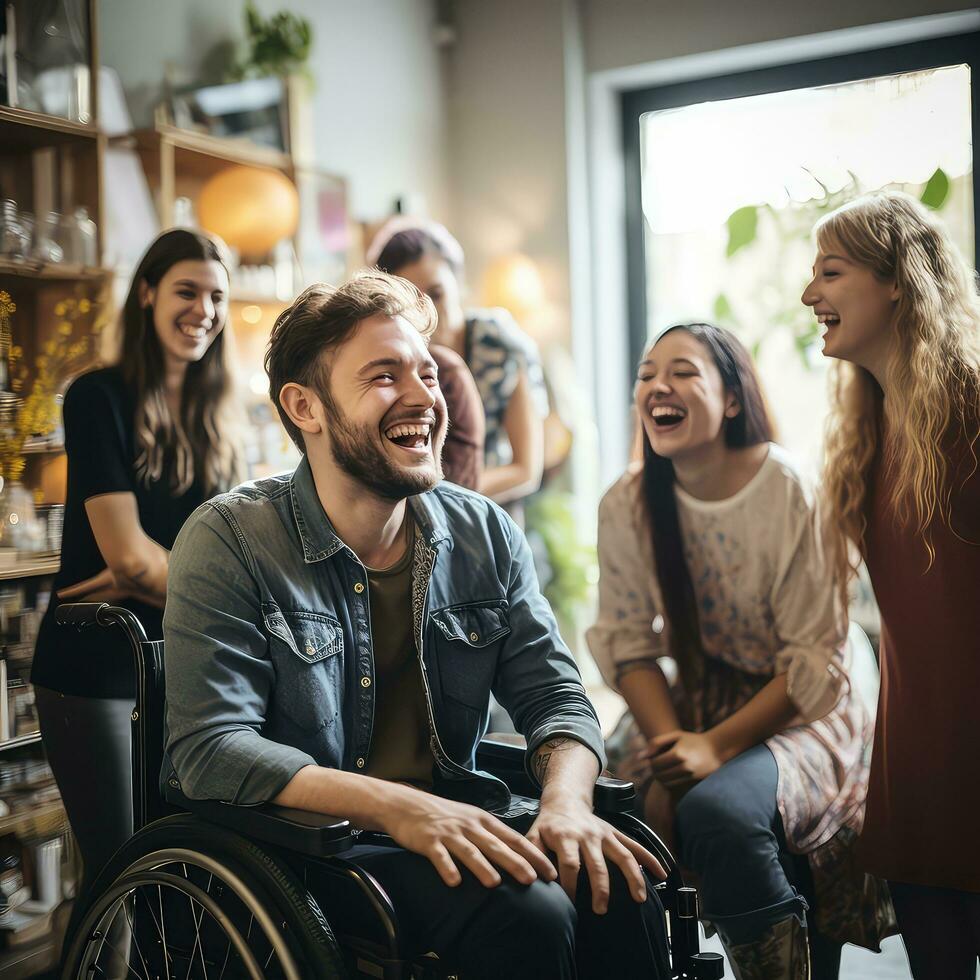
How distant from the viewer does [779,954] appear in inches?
74.7

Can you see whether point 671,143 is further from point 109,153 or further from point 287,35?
point 109,153

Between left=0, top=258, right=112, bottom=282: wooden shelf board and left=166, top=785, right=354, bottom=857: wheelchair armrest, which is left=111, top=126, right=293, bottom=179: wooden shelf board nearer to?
left=0, top=258, right=112, bottom=282: wooden shelf board

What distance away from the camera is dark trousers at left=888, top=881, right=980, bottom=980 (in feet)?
6.34

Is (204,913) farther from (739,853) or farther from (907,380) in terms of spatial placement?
(907,380)

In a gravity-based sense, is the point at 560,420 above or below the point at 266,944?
above

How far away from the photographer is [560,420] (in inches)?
172

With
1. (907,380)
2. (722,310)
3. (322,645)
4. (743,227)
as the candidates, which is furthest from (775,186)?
(322,645)

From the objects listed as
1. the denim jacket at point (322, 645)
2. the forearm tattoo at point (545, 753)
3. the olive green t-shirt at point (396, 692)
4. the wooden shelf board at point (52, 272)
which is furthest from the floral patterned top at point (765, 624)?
the wooden shelf board at point (52, 272)

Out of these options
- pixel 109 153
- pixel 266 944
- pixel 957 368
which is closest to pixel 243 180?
pixel 109 153

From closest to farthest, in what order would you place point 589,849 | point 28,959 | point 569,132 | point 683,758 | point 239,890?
point 239,890 → point 589,849 → point 683,758 → point 28,959 → point 569,132

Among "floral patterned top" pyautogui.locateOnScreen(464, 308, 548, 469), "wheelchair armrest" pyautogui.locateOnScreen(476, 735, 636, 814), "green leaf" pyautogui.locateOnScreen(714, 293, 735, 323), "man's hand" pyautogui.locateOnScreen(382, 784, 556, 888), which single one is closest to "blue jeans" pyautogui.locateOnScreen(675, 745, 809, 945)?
"wheelchair armrest" pyautogui.locateOnScreen(476, 735, 636, 814)

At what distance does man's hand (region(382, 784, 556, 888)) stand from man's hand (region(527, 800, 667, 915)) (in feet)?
0.15

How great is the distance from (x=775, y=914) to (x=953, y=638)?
0.57m

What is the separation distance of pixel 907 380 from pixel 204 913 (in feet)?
4.88
